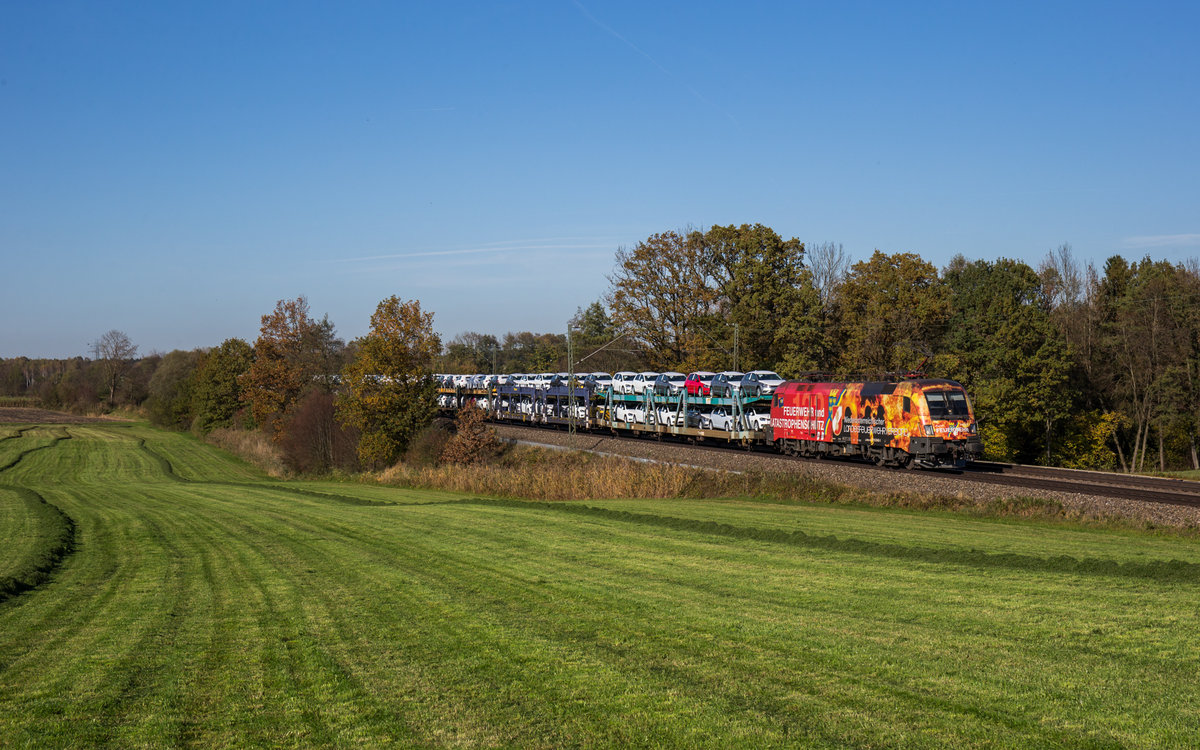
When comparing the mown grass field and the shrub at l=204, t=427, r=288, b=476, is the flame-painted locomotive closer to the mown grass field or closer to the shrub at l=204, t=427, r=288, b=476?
the mown grass field

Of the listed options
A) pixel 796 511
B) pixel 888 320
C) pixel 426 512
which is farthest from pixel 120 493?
pixel 888 320

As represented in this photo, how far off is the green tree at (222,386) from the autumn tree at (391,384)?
39152 mm

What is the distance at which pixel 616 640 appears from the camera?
928cm

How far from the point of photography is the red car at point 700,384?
50.0 metres

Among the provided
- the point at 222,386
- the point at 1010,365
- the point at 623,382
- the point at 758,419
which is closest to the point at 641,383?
the point at 623,382

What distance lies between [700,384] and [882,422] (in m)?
15.3

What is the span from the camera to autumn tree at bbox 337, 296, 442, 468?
178 ft

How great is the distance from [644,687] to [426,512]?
1794 centimetres

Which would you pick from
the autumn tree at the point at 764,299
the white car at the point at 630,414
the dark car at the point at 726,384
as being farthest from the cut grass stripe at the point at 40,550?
the autumn tree at the point at 764,299

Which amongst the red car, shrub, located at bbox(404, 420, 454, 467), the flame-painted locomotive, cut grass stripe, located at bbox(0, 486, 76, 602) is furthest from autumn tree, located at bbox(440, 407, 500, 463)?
cut grass stripe, located at bbox(0, 486, 76, 602)

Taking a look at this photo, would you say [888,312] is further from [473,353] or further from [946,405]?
[473,353]

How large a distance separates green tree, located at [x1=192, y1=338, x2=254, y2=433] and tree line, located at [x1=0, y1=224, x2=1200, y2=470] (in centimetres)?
18


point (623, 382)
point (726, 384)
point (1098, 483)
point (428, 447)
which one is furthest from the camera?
point (623, 382)

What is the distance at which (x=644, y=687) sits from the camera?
7.59 meters
